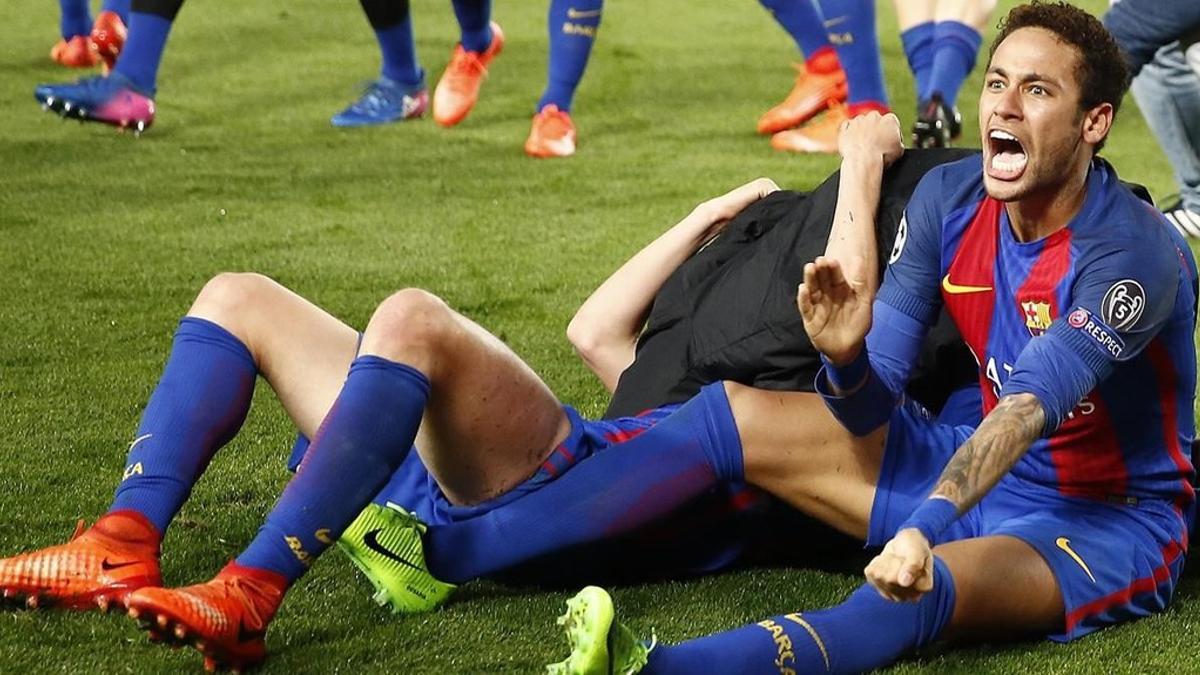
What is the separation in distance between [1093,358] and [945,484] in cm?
27

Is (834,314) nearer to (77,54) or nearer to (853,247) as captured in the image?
(853,247)

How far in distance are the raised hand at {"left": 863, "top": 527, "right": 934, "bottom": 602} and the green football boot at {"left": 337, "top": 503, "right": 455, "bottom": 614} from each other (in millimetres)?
704

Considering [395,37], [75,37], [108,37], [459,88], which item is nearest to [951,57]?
[459,88]

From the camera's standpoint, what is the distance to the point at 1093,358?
224 cm

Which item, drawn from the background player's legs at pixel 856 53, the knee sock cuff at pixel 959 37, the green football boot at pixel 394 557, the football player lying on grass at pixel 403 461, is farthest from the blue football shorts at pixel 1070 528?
the background player's legs at pixel 856 53

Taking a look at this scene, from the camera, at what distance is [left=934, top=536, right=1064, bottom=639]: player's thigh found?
229 cm

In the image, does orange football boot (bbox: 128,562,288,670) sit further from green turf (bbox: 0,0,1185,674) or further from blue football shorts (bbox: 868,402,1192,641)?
blue football shorts (bbox: 868,402,1192,641)

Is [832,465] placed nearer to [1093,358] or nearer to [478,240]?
[1093,358]

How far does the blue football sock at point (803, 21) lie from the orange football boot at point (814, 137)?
0.25 metres

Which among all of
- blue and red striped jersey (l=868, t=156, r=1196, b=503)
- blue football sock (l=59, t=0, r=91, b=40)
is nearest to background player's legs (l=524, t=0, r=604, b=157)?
blue football sock (l=59, t=0, r=91, b=40)

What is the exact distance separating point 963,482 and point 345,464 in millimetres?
739

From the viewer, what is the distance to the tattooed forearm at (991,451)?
2.12 meters

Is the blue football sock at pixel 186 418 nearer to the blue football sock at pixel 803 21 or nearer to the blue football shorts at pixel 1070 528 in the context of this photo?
the blue football shorts at pixel 1070 528

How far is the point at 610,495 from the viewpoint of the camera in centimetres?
241
